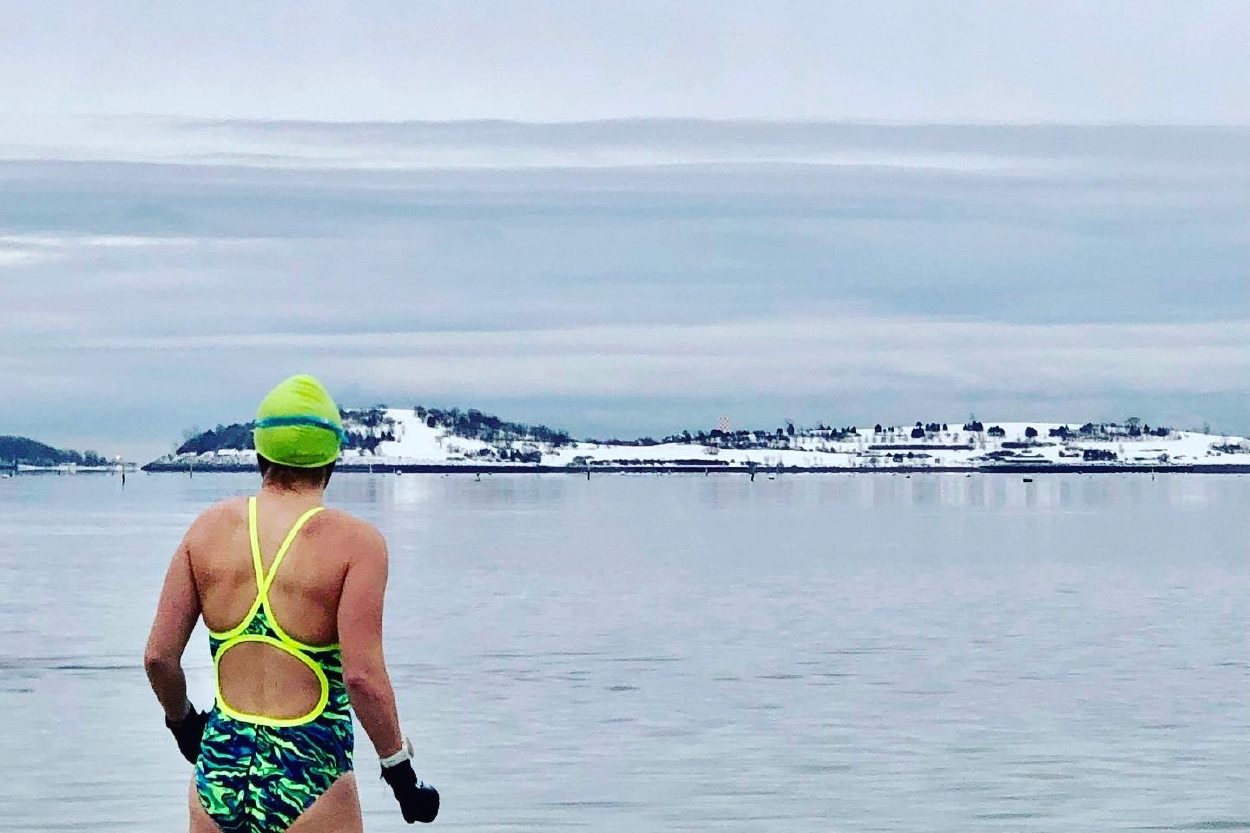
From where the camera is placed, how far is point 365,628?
24.9ft

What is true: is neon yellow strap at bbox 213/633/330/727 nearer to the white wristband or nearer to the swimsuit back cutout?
the swimsuit back cutout

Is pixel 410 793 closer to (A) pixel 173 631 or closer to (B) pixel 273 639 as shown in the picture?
(B) pixel 273 639

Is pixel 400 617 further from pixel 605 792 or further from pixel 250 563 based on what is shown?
pixel 250 563

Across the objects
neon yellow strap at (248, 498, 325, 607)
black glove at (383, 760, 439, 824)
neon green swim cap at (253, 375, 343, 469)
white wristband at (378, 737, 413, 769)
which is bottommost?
black glove at (383, 760, 439, 824)

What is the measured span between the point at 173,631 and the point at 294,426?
854mm

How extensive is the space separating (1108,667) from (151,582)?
1593 inches

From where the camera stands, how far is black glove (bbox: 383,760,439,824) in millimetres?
7777

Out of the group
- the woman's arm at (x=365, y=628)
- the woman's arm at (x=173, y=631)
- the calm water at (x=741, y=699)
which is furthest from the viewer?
the calm water at (x=741, y=699)

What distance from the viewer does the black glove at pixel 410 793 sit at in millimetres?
7777

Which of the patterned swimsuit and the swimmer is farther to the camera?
the patterned swimsuit

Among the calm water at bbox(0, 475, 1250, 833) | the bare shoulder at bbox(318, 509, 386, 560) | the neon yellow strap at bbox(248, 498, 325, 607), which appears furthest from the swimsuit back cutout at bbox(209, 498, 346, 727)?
the calm water at bbox(0, 475, 1250, 833)

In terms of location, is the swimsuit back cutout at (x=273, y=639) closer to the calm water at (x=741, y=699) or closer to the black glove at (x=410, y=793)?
the black glove at (x=410, y=793)

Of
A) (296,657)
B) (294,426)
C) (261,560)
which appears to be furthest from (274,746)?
(294,426)

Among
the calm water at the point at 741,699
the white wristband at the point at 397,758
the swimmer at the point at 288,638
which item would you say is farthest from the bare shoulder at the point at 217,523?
the calm water at the point at 741,699
